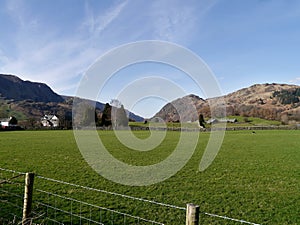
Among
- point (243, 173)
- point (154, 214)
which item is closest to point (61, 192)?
point (154, 214)

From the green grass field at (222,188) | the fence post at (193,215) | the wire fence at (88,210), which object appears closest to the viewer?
the fence post at (193,215)

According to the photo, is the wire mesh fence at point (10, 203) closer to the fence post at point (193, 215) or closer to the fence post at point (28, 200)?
the fence post at point (28, 200)

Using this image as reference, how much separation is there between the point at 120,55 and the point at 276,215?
7.89m

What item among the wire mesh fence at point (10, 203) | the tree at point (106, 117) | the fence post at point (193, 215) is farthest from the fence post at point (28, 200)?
the tree at point (106, 117)

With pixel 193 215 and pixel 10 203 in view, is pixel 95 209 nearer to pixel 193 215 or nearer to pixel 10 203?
pixel 10 203

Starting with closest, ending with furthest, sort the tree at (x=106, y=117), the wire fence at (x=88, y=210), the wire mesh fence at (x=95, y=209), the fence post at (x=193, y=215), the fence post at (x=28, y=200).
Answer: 1. the fence post at (x=193, y=215)
2. the fence post at (x=28, y=200)
3. the wire fence at (x=88, y=210)
4. the wire mesh fence at (x=95, y=209)
5. the tree at (x=106, y=117)

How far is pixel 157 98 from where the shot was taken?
46.3 ft

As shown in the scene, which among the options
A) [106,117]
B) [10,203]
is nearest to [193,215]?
[10,203]

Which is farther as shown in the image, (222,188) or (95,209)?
(222,188)

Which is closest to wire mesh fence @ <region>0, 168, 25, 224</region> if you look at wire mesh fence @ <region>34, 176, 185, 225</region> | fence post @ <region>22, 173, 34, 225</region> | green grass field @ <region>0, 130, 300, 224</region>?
wire mesh fence @ <region>34, 176, 185, 225</region>

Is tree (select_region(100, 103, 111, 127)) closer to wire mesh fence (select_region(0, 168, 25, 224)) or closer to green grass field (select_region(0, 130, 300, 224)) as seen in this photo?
green grass field (select_region(0, 130, 300, 224))

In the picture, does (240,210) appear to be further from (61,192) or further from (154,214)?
(61,192)

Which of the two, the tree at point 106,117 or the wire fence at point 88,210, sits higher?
the tree at point 106,117

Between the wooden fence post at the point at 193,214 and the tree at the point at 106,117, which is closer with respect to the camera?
the wooden fence post at the point at 193,214
